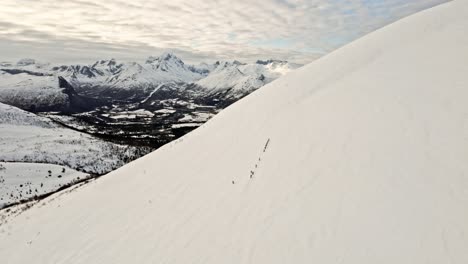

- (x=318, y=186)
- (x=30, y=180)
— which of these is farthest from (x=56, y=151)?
(x=318, y=186)

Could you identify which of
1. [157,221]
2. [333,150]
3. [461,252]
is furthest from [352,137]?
[157,221]

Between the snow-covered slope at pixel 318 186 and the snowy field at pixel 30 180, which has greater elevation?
the snow-covered slope at pixel 318 186

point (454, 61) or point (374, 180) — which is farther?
point (454, 61)

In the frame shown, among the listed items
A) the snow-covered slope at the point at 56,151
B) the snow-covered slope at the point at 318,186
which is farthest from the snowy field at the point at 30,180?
the snow-covered slope at the point at 318,186

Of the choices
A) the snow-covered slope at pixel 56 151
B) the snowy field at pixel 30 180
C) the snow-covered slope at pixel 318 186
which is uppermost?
the snow-covered slope at pixel 318 186

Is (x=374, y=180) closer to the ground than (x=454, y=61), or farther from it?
closer to the ground

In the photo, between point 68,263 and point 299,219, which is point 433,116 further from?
point 68,263

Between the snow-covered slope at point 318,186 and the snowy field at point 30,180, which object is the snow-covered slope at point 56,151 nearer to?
the snowy field at point 30,180
